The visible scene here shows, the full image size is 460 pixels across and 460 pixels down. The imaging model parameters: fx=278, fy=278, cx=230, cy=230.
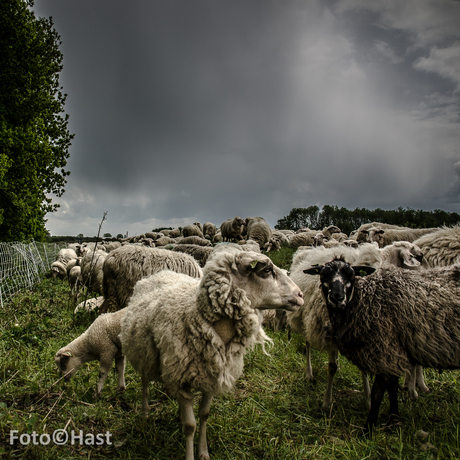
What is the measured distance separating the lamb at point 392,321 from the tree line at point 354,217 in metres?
30.3

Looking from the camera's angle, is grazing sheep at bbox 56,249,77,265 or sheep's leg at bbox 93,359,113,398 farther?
grazing sheep at bbox 56,249,77,265

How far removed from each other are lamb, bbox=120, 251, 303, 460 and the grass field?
2.00 ft

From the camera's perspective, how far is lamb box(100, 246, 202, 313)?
6086 millimetres

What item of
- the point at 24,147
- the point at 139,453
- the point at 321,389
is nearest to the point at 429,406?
the point at 321,389

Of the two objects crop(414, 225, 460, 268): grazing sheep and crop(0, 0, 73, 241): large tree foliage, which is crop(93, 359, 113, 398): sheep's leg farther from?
crop(0, 0, 73, 241): large tree foliage

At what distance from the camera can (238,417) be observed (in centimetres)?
347

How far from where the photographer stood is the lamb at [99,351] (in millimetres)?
4070

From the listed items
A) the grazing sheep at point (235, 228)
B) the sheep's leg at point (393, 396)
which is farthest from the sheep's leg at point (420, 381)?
the grazing sheep at point (235, 228)

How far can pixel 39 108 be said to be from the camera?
46.8ft

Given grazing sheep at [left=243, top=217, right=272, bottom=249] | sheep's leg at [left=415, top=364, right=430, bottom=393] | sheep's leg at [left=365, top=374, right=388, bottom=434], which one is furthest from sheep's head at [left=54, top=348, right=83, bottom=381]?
grazing sheep at [left=243, top=217, right=272, bottom=249]

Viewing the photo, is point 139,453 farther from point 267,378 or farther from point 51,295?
point 51,295

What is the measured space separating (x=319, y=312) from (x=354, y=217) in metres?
53.6

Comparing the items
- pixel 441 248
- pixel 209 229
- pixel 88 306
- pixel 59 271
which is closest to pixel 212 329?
pixel 88 306

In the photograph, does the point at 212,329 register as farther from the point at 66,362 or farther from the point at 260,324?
the point at 66,362
